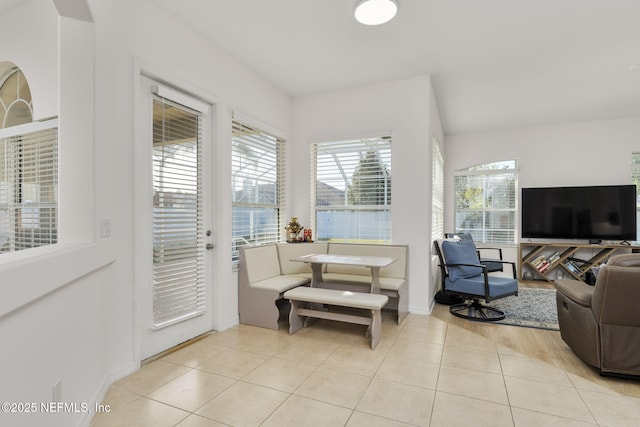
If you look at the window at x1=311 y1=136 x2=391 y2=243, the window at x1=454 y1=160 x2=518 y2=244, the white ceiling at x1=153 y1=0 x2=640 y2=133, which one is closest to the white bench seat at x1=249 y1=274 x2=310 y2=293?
the window at x1=311 y1=136 x2=391 y2=243

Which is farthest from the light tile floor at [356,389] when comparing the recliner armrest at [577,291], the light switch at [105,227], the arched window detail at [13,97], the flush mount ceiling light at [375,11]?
the flush mount ceiling light at [375,11]

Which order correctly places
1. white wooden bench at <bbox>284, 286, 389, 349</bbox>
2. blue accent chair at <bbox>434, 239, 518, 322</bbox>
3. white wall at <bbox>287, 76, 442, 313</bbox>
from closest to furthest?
1. white wooden bench at <bbox>284, 286, 389, 349</bbox>
2. blue accent chair at <bbox>434, 239, 518, 322</bbox>
3. white wall at <bbox>287, 76, 442, 313</bbox>

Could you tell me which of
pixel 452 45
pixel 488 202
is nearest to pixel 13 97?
pixel 452 45

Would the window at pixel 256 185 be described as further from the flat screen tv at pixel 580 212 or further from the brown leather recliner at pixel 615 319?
the flat screen tv at pixel 580 212

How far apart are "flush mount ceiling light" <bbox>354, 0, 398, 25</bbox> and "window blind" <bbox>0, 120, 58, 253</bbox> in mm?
2549

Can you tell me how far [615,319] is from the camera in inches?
87.1

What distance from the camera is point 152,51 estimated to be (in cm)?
258

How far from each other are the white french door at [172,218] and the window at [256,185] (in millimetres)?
387

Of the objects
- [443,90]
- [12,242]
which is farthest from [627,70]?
[12,242]

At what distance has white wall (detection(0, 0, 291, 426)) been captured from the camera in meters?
1.27

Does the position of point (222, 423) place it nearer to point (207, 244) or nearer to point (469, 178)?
point (207, 244)

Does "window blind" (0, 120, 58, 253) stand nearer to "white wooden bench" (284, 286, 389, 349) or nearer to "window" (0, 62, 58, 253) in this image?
"window" (0, 62, 58, 253)

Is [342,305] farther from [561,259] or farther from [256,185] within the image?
[561,259]

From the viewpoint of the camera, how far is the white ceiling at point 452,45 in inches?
104
